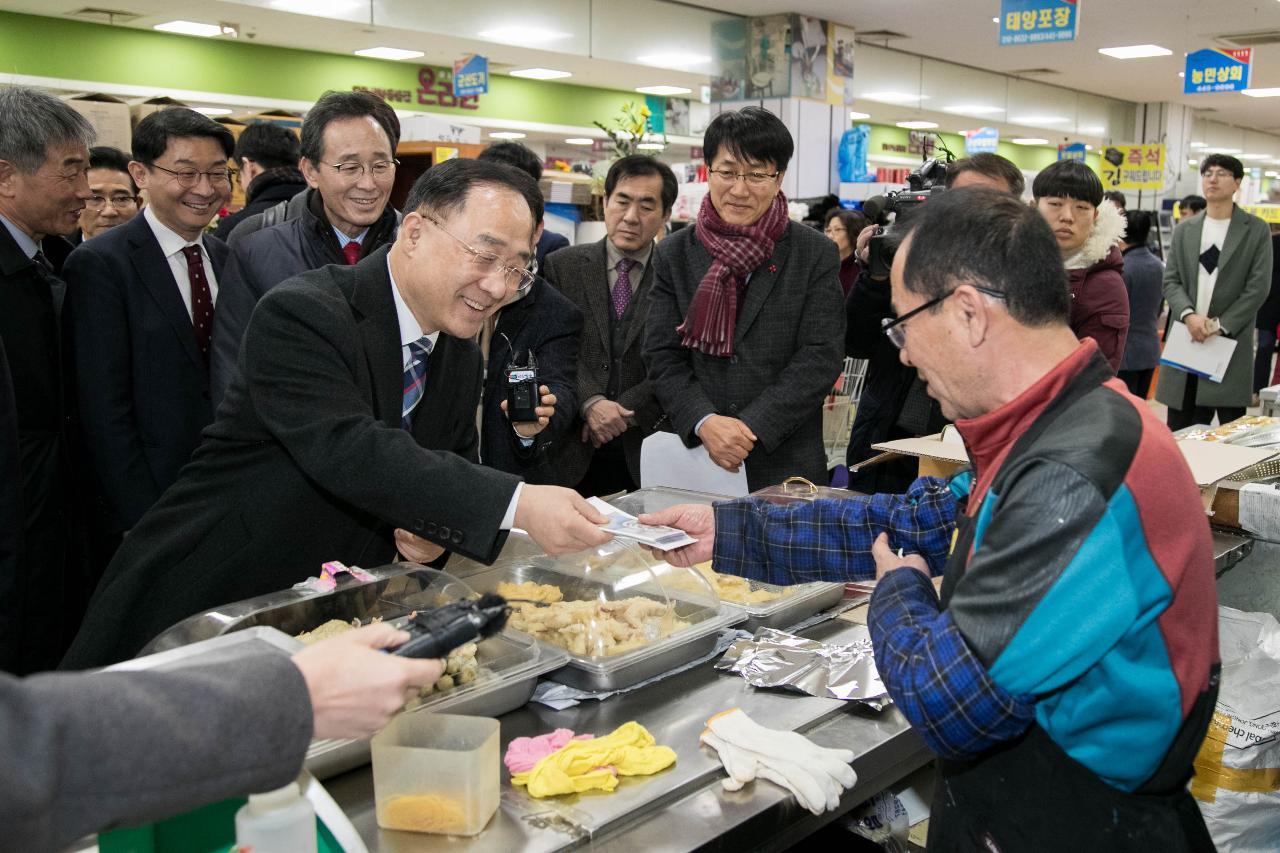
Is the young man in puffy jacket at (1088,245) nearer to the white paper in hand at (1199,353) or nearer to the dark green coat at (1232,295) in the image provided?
the white paper in hand at (1199,353)

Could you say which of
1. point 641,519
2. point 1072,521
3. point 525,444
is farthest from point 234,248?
point 1072,521

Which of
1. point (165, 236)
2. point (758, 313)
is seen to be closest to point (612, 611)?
point (758, 313)

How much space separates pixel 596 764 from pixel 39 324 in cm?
235

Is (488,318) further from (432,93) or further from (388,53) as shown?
(432,93)

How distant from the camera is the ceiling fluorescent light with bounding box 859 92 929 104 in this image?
13.9 m

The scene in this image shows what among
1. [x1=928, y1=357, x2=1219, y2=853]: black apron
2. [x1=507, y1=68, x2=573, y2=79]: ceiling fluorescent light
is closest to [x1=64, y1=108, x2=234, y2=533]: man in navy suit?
[x1=928, y1=357, x2=1219, y2=853]: black apron

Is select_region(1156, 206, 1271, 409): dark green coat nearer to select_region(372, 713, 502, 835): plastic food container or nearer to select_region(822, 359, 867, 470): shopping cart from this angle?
select_region(822, 359, 867, 470): shopping cart

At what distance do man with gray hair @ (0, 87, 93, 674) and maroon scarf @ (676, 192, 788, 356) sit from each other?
1902 millimetres

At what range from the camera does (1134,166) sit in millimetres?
15656

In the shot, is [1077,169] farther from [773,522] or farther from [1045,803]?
[1045,803]

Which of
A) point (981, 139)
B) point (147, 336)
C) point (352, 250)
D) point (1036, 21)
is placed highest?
point (1036, 21)

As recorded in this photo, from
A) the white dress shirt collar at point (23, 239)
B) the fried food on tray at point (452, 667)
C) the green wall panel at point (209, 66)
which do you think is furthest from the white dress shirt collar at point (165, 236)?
the green wall panel at point (209, 66)

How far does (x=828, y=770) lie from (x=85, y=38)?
1142cm

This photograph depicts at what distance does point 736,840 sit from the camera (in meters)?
1.54
